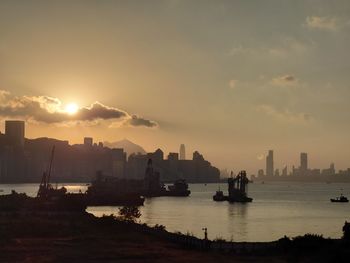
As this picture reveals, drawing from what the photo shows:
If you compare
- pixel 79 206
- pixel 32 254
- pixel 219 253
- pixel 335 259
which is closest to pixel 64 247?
pixel 32 254

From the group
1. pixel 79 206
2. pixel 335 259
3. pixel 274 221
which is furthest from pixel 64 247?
pixel 274 221

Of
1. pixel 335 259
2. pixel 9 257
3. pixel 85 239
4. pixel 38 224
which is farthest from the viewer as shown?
pixel 38 224

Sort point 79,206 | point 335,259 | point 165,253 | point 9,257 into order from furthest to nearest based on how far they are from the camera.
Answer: point 79,206
point 165,253
point 9,257
point 335,259

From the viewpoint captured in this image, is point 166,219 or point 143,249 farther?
point 166,219

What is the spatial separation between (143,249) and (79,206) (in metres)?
72.3

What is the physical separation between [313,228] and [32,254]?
95.5m

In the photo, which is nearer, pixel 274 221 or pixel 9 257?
pixel 9 257

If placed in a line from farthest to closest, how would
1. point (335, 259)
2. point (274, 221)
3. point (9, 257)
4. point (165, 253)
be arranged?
1. point (274, 221)
2. point (165, 253)
3. point (9, 257)
4. point (335, 259)

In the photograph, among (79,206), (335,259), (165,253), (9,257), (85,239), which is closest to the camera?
(335,259)

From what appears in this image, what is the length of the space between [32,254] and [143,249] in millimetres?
12505

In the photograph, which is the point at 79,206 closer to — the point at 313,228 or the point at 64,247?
the point at 313,228

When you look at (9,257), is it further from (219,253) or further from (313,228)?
(313,228)

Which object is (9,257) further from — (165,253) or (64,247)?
(165,253)

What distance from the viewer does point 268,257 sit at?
58.4m
